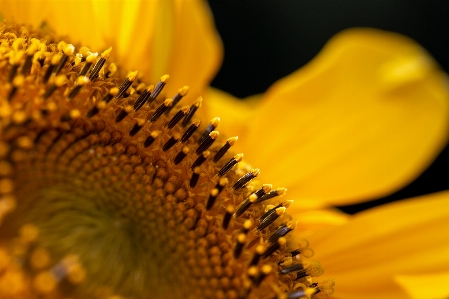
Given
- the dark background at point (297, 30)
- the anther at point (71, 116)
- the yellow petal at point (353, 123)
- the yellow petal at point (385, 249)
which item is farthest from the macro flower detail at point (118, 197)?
the dark background at point (297, 30)

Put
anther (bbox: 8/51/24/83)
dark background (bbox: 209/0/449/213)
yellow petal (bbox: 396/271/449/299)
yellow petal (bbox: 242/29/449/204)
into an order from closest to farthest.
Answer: anther (bbox: 8/51/24/83)
yellow petal (bbox: 396/271/449/299)
yellow petal (bbox: 242/29/449/204)
dark background (bbox: 209/0/449/213)

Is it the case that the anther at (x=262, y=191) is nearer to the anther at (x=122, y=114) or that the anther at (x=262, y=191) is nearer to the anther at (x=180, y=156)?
the anther at (x=180, y=156)

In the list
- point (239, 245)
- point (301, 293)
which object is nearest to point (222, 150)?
point (239, 245)

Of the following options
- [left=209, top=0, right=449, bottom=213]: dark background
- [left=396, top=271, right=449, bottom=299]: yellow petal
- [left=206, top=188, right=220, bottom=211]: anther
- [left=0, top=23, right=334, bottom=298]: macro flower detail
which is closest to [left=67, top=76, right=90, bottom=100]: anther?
[left=0, top=23, right=334, bottom=298]: macro flower detail

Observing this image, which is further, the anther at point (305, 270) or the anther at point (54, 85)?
the anther at point (305, 270)

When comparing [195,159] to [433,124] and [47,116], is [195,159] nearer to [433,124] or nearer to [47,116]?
[47,116]

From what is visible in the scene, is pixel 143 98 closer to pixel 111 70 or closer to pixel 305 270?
pixel 111 70

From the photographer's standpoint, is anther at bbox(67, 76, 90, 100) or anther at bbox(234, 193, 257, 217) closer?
anther at bbox(67, 76, 90, 100)

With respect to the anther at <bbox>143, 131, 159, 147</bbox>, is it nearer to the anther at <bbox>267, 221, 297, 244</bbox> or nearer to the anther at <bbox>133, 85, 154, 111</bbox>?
the anther at <bbox>133, 85, 154, 111</bbox>
